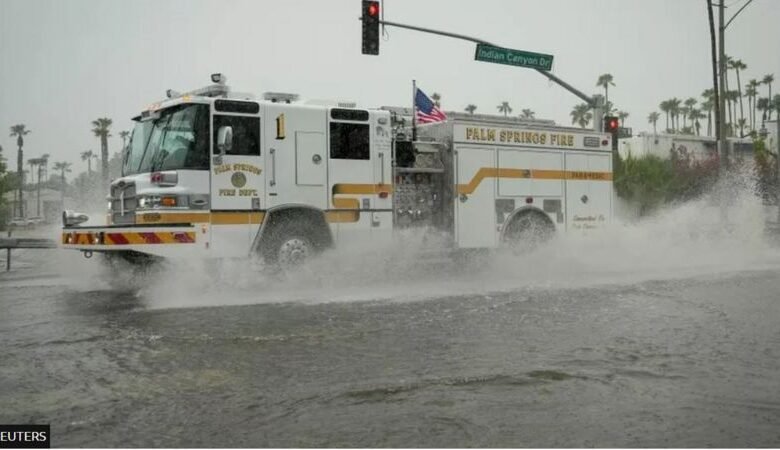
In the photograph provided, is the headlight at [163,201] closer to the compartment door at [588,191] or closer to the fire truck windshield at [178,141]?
the fire truck windshield at [178,141]

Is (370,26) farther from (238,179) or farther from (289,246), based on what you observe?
(289,246)

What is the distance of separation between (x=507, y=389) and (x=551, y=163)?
10.6 m

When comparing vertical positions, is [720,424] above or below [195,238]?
below

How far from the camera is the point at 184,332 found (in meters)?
7.71

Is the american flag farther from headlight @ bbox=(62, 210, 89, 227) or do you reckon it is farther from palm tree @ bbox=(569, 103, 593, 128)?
palm tree @ bbox=(569, 103, 593, 128)

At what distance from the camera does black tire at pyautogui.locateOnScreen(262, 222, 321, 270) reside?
452 inches

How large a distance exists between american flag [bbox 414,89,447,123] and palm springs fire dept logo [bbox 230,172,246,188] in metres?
4.03

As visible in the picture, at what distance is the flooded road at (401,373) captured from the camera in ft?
14.4

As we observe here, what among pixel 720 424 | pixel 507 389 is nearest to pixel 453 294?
pixel 507 389

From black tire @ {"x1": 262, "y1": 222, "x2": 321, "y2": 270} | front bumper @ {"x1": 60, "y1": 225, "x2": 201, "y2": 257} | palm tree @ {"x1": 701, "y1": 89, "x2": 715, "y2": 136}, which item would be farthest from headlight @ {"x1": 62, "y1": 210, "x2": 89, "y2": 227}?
palm tree @ {"x1": 701, "y1": 89, "x2": 715, "y2": 136}

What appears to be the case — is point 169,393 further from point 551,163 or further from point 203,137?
point 551,163

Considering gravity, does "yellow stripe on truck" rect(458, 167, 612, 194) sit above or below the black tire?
above

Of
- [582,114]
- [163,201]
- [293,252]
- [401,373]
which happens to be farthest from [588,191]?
[582,114]

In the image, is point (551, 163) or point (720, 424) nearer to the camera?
point (720, 424)
